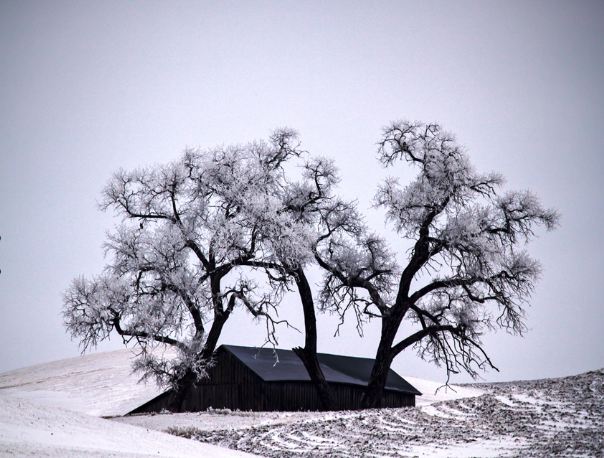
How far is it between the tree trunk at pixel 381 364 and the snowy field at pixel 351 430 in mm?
6956

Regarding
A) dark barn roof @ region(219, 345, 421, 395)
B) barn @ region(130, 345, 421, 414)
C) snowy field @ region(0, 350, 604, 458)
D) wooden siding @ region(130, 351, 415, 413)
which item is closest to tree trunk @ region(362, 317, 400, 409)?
wooden siding @ region(130, 351, 415, 413)

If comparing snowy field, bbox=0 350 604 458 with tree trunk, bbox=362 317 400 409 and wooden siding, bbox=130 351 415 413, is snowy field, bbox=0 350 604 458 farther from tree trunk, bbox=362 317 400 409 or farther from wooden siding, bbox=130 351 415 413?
tree trunk, bbox=362 317 400 409

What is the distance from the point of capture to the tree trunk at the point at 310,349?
3575 cm

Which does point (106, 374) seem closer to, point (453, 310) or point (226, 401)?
point (226, 401)

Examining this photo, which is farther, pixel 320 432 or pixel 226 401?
pixel 226 401

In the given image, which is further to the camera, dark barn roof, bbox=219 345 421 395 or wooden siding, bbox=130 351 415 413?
dark barn roof, bbox=219 345 421 395

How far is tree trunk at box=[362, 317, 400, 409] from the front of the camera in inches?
1389

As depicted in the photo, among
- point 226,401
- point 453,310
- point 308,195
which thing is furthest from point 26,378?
point 453,310

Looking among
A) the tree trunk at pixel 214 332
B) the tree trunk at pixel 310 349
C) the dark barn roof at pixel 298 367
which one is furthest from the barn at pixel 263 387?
the tree trunk at pixel 214 332

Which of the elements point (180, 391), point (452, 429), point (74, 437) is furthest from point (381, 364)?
point (74, 437)

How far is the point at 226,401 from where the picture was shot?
117ft

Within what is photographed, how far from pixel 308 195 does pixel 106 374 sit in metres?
31.7

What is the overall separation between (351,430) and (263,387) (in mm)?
11279

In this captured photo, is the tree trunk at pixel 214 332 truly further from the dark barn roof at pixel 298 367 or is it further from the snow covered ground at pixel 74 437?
the snow covered ground at pixel 74 437
